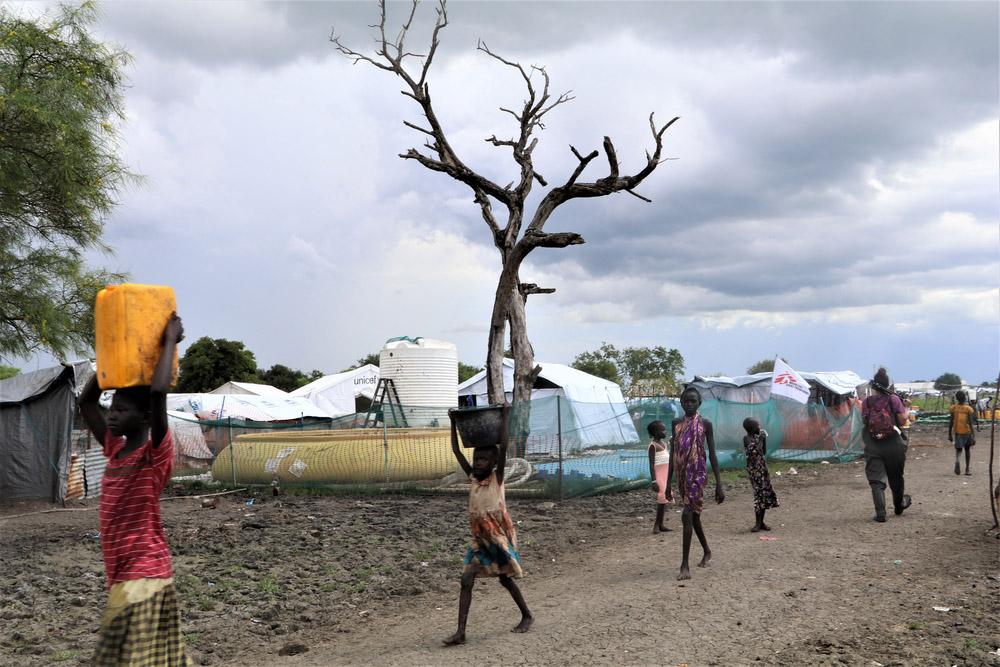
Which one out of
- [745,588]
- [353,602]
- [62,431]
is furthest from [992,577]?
[62,431]

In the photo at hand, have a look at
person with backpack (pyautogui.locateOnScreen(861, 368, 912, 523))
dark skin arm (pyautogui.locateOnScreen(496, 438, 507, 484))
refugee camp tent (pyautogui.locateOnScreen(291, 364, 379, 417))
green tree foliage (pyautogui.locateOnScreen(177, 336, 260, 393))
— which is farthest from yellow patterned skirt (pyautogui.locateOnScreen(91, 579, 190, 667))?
green tree foliage (pyautogui.locateOnScreen(177, 336, 260, 393))

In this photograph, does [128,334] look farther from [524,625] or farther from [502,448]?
[524,625]

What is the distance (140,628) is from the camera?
370 centimetres

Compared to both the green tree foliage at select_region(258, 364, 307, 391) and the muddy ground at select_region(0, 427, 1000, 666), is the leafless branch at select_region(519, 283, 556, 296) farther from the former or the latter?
the green tree foliage at select_region(258, 364, 307, 391)

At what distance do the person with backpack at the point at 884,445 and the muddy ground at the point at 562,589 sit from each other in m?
0.42

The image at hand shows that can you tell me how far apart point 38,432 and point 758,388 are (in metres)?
22.2

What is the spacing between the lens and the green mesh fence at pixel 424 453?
15.1 metres

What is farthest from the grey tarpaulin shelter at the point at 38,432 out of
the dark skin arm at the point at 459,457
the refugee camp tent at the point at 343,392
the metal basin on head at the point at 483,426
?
the refugee camp tent at the point at 343,392

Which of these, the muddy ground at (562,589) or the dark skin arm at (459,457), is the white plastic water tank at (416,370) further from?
the dark skin arm at (459,457)

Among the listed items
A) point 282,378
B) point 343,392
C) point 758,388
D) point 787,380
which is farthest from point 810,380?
point 282,378

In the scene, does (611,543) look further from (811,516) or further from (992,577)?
(992,577)

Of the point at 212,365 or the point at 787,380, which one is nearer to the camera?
the point at 787,380

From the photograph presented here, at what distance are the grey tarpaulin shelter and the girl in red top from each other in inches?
498

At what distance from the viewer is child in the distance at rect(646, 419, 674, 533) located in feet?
36.2
